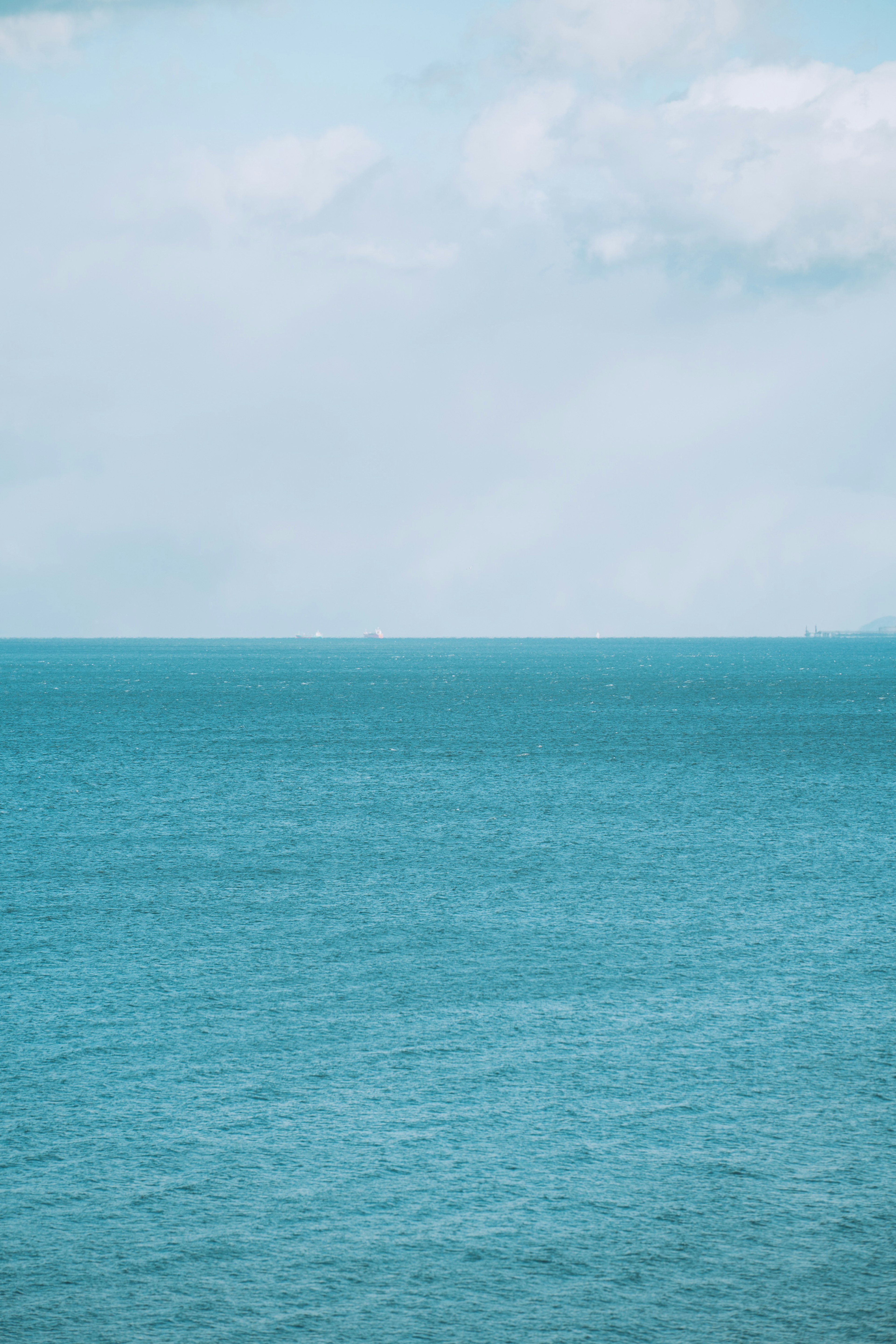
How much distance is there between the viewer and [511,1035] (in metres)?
36.2

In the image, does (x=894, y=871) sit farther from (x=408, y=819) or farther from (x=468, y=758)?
(x=468, y=758)

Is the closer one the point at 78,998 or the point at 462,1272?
the point at 462,1272

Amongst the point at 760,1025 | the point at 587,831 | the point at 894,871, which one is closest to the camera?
the point at 760,1025

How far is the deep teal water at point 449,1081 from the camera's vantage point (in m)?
22.9

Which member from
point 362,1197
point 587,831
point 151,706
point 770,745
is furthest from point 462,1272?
point 151,706

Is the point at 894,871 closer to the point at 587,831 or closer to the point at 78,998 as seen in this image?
the point at 587,831

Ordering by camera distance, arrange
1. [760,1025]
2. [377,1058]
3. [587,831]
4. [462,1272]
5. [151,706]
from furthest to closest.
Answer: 1. [151,706]
2. [587,831]
3. [760,1025]
4. [377,1058]
5. [462,1272]

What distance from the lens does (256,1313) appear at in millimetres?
22109

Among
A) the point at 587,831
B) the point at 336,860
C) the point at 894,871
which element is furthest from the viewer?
the point at 587,831

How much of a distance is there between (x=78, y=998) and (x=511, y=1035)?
561 inches

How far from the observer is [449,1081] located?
3253 centimetres

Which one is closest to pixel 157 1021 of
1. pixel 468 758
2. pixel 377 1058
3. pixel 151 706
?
pixel 377 1058

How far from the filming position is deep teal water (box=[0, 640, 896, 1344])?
22906 mm

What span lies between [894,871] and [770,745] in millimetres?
61335
